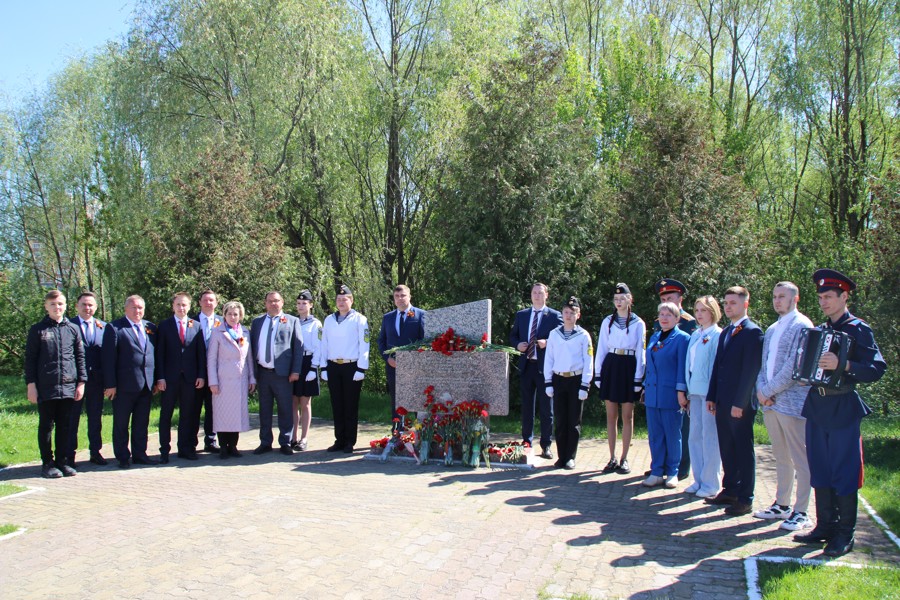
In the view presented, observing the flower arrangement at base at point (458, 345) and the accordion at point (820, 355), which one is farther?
the flower arrangement at base at point (458, 345)

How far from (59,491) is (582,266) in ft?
27.7

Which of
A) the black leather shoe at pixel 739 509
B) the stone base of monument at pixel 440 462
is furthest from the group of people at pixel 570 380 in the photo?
the stone base of monument at pixel 440 462

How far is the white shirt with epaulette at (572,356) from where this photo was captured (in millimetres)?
7598

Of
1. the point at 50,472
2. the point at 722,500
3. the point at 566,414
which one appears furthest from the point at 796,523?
the point at 50,472

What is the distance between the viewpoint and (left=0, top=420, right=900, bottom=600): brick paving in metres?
4.34

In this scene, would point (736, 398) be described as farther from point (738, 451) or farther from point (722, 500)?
point (722, 500)

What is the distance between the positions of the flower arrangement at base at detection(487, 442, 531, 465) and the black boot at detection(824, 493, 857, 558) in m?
3.56

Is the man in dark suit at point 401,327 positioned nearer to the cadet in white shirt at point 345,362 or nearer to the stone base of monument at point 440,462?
the cadet in white shirt at point 345,362

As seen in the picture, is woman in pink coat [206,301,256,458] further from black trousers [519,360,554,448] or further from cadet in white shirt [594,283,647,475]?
cadet in white shirt [594,283,647,475]

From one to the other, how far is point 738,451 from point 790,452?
0.52m

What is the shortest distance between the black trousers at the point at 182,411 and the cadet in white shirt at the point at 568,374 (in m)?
4.50

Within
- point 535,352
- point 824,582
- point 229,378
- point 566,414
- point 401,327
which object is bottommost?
point 824,582

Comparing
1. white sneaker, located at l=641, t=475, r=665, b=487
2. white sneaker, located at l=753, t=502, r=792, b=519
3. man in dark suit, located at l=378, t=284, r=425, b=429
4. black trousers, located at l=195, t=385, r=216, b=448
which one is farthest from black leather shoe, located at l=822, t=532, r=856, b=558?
black trousers, located at l=195, t=385, r=216, b=448

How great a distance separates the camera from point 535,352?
28.4 ft
